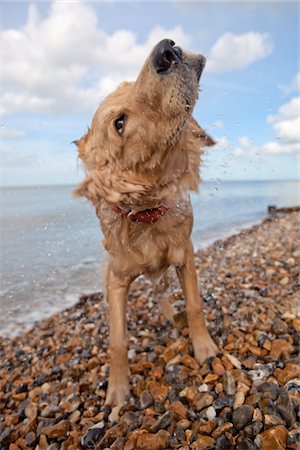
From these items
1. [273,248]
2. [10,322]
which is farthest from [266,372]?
[273,248]

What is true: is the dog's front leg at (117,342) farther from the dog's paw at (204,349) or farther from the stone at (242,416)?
the stone at (242,416)

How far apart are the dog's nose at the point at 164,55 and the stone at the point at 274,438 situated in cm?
194

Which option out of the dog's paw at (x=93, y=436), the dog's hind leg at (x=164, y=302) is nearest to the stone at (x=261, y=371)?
the dog's paw at (x=93, y=436)

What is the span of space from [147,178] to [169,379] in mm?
1457

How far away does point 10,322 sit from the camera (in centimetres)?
488

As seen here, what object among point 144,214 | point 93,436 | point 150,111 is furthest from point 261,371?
point 150,111

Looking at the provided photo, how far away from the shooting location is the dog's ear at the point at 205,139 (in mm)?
2786

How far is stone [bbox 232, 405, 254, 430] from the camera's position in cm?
201

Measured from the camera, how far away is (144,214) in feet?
8.71

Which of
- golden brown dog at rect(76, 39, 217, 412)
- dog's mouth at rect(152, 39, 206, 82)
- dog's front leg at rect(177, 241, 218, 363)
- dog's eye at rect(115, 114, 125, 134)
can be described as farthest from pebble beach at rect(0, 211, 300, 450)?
dog's mouth at rect(152, 39, 206, 82)

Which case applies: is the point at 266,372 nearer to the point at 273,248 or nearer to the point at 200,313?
the point at 200,313

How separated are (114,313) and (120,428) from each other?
82cm

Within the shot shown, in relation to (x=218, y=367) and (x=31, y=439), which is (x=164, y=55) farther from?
(x=31, y=439)

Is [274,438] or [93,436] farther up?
[274,438]
